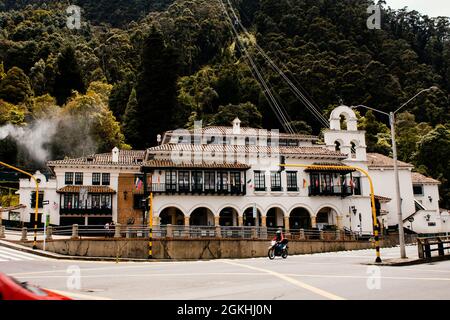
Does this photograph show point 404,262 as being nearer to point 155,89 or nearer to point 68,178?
point 68,178

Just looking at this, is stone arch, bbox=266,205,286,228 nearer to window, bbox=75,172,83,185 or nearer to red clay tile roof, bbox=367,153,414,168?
red clay tile roof, bbox=367,153,414,168

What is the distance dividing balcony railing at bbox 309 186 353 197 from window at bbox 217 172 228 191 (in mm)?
9615

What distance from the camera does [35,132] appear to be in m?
65.5

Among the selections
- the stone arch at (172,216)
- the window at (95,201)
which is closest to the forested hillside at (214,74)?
the window at (95,201)

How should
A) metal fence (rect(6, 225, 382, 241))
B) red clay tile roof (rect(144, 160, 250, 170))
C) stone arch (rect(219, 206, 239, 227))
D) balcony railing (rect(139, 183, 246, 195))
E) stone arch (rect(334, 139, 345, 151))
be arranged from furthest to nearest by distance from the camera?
1. stone arch (rect(334, 139, 345, 151))
2. stone arch (rect(219, 206, 239, 227))
3. red clay tile roof (rect(144, 160, 250, 170))
4. balcony railing (rect(139, 183, 246, 195))
5. metal fence (rect(6, 225, 382, 241))

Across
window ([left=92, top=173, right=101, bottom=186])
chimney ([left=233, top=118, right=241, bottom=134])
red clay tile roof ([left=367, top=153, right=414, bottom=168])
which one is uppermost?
chimney ([left=233, top=118, right=241, bottom=134])

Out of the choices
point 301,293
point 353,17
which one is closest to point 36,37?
point 353,17

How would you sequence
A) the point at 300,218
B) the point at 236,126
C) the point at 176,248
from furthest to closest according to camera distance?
the point at 236,126 < the point at 300,218 < the point at 176,248

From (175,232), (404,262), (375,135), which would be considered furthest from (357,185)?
(404,262)

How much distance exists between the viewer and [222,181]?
4512 cm

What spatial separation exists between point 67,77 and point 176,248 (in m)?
61.3

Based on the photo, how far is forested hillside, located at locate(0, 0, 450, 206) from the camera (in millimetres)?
68750

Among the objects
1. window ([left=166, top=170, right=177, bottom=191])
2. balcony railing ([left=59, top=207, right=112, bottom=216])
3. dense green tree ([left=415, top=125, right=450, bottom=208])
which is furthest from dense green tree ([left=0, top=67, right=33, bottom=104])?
dense green tree ([left=415, top=125, right=450, bottom=208])
